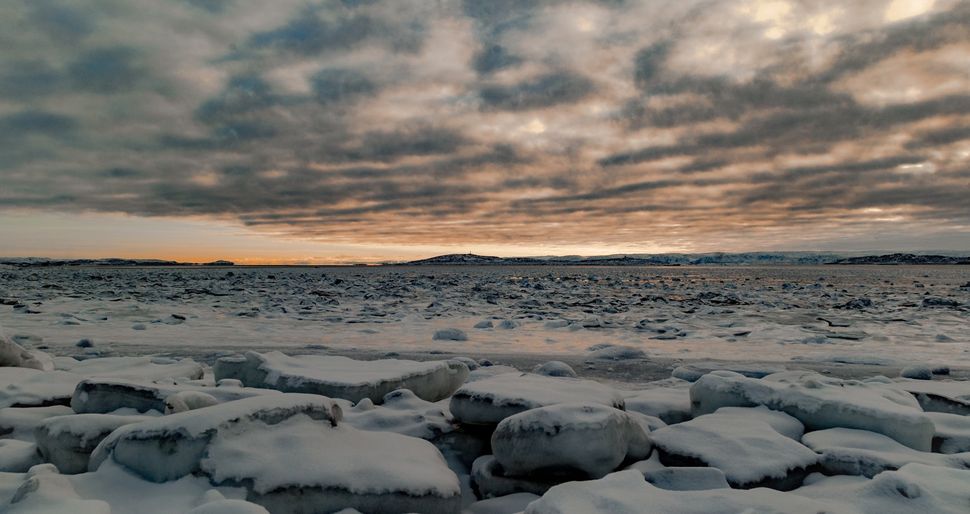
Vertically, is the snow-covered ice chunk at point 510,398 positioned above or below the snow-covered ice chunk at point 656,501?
above

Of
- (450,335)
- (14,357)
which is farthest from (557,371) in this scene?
(14,357)

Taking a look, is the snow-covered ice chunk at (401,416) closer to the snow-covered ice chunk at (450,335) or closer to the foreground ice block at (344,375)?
the foreground ice block at (344,375)

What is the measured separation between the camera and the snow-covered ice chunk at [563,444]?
2127 millimetres

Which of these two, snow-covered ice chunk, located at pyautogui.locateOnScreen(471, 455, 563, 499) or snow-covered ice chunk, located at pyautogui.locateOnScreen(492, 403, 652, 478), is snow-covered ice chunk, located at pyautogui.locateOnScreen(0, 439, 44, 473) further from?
snow-covered ice chunk, located at pyautogui.locateOnScreen(492, 403, 652, 478)

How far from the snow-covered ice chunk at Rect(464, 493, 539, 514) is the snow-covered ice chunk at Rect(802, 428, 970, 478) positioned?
1.17m

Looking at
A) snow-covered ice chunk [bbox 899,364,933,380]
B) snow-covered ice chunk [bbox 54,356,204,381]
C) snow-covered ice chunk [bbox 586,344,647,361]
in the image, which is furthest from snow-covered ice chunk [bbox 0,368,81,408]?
snow-covered ice chunk [bbox 899,364,933,380]

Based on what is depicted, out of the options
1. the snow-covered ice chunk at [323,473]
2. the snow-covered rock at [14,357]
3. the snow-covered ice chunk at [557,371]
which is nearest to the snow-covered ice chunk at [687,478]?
the snow-covered ice chunk at [323,473]

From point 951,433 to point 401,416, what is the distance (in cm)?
260

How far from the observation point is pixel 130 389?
279 centimetres

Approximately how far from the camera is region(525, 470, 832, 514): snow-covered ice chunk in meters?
1.68

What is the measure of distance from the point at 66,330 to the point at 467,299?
7164 millimetres

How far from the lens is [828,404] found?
2676 mm

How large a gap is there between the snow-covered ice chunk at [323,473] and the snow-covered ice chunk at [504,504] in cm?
12

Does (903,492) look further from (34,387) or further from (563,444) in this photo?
(34,387)
